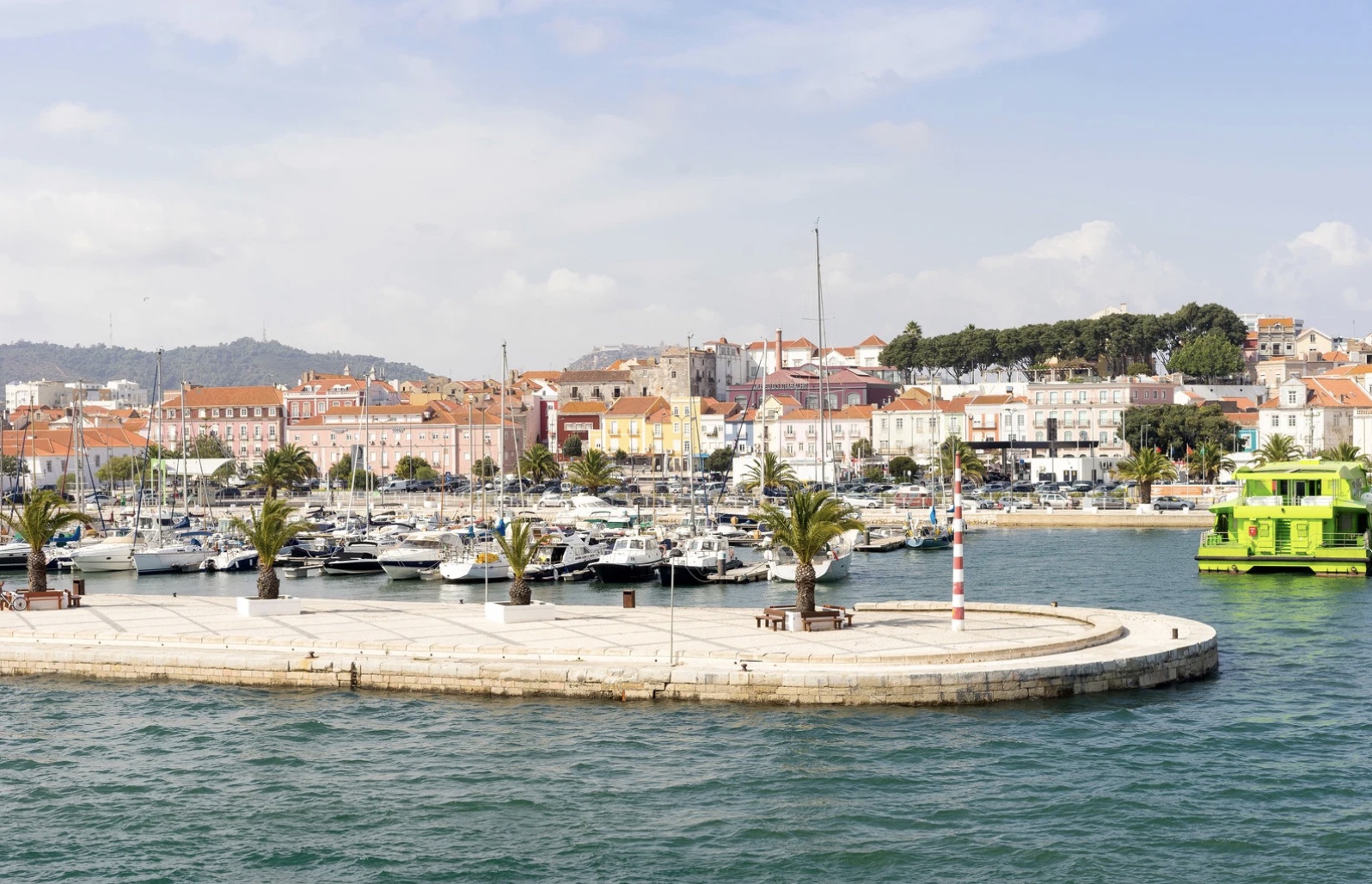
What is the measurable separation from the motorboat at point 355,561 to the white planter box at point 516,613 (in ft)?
92.2

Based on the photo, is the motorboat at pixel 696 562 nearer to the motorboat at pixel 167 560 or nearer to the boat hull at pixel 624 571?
the boat hull at pixel 624 571

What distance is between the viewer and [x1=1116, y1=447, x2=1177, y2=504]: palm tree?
89.4 metres

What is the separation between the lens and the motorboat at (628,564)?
54969mm

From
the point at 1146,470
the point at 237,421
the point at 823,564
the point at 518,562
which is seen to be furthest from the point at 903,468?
the point at 518,562

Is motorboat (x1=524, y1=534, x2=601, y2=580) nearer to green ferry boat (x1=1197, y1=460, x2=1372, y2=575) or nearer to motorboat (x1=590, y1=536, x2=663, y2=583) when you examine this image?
motorboat (x1=590, y1=536, x2=663, y2=583)

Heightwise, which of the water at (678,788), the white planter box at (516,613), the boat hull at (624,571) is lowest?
the water at (678,788)

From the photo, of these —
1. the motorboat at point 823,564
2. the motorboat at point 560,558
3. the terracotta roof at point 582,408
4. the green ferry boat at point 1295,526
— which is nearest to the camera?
the green ferry boat at point 1295,526

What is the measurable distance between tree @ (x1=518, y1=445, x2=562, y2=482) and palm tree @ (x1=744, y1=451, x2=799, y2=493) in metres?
16.6

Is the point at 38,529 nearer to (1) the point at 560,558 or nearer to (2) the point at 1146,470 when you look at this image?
(1) the point at 560,558

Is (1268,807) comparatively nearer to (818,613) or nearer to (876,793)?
(876,793)

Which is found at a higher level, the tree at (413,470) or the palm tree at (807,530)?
the tree at (413,470)

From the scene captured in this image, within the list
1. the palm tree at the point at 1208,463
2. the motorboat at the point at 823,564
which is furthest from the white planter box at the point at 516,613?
the palm tree at the point at 1208,463

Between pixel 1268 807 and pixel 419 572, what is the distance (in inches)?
1607

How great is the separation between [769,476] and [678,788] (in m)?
63.6
